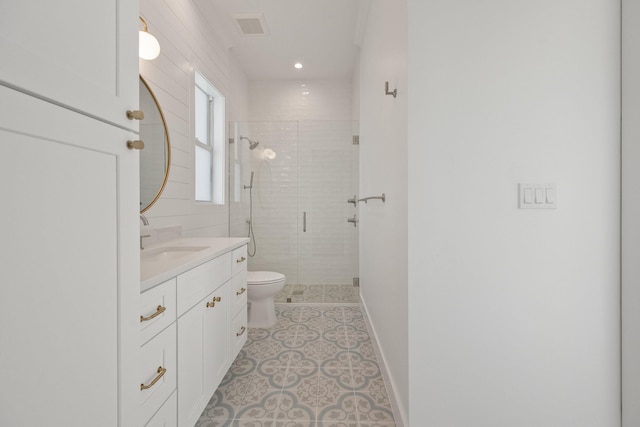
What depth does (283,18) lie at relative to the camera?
2.60 metres

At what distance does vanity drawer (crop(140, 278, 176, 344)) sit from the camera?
0.92 m

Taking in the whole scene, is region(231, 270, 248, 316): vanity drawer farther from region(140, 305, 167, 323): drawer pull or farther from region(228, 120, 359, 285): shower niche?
region(228, 120, 359, 285): shower niche

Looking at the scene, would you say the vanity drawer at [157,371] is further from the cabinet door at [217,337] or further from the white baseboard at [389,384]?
the white baseboard at [389,384]

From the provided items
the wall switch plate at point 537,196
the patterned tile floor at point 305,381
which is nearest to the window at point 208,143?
the patterned tile floor at point 305,381

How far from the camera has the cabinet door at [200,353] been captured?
1.18 m

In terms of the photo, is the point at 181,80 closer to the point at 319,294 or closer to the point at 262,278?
the point at 262,278

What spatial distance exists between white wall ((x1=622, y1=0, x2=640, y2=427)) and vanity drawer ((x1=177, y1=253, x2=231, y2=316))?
1.73m

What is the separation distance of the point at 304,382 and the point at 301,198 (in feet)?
6.27

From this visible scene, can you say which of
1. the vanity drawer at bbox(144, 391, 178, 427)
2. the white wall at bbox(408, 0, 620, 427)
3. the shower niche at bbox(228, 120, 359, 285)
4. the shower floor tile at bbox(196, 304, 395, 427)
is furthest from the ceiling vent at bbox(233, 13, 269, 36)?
the vanity drawer at bbox(144, 391, 178, 427)

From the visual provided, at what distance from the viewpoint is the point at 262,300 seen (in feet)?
8.48

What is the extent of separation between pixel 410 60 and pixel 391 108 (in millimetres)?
362

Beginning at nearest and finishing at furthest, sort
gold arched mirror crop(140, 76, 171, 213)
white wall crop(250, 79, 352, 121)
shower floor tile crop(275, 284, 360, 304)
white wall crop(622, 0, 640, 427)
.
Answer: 1. white wall crop(622, 0, 640, 427)
2. gold arched mirror crop(140, 76, 171, 213)
3. shower floor tile crop(275, 284, 360, 304)
4. white wall crop(250, 79, 352, 121)

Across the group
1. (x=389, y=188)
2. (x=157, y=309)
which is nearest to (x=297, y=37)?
(x=389, y=188)

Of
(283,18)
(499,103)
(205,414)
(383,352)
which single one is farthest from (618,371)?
(283,18)
